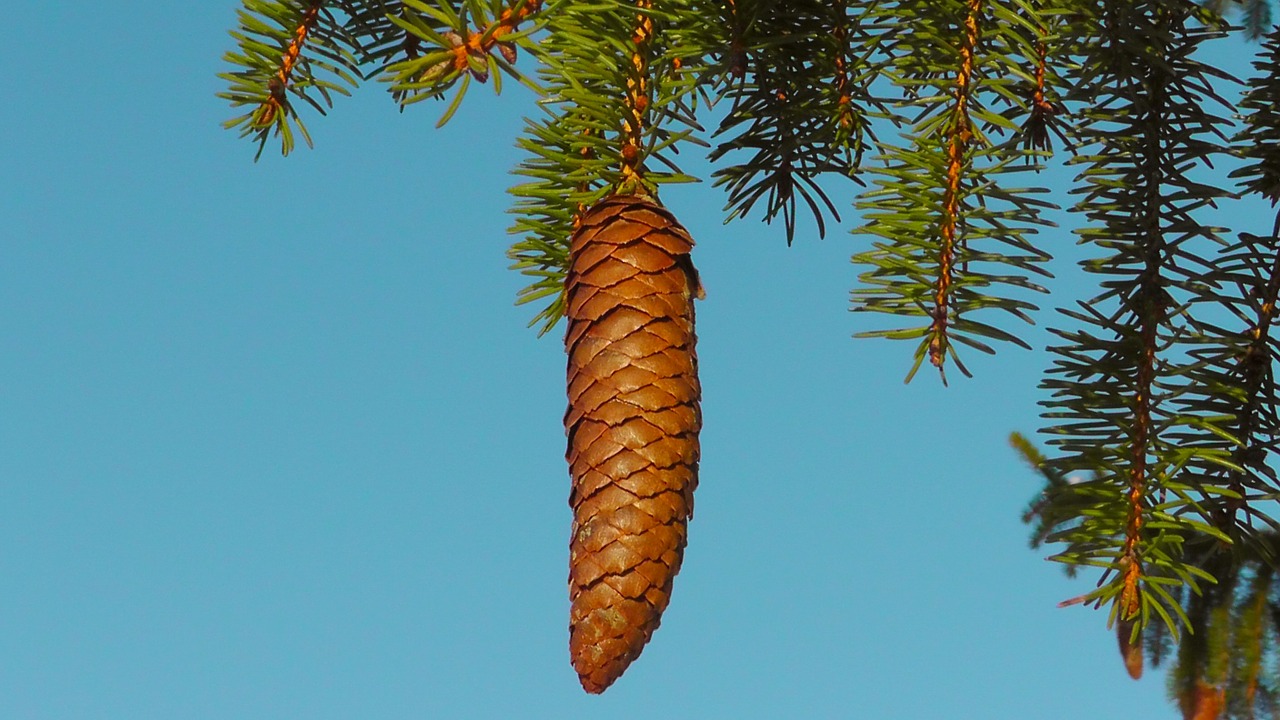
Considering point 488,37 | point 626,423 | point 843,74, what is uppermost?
point 843,74

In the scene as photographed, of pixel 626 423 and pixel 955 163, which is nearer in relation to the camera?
pixel 626 423

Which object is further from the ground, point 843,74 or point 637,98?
point 843,74

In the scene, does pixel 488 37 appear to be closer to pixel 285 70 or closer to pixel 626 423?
pixel 626 423

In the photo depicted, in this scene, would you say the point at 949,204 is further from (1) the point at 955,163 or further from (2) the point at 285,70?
(2) the point at 285,70

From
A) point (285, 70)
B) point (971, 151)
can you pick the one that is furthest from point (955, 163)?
point (285, 70)

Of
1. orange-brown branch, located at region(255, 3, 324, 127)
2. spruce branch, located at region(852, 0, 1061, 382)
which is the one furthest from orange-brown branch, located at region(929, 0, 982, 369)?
orange-brown branch, located at region(255, 3, 324, 127)

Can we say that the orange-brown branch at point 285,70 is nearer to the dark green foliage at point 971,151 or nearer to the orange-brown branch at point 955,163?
the dark green foliage at point 971,151

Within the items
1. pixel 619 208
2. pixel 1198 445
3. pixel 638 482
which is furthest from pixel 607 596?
pixel 1198 445
